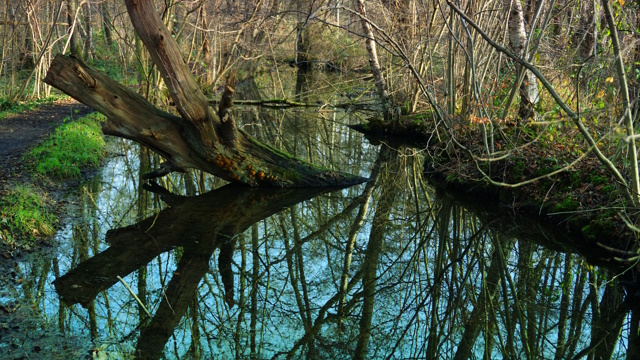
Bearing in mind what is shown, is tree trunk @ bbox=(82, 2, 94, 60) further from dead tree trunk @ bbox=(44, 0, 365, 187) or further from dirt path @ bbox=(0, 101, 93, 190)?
dead tree trunk @ bbox=(44, 0, 365, 187)

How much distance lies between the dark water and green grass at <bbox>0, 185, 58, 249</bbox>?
0.97 ft

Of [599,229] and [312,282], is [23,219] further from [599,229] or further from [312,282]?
[599,229]

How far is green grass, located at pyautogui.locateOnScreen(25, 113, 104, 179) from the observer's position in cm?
1023

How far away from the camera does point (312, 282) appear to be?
7.03 metres

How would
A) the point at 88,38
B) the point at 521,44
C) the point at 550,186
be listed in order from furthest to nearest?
the point at 88,38 → the point at 521,44 → the point at 550,186

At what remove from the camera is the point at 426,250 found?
8031 millimetres

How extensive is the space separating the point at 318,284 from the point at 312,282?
84mm

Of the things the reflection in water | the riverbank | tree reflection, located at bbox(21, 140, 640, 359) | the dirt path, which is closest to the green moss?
the riverbank

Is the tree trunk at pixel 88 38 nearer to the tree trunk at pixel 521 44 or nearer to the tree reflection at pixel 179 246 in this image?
the tree reflection at pixel 179 246

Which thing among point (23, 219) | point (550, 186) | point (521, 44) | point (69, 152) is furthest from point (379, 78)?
point (23, 219)

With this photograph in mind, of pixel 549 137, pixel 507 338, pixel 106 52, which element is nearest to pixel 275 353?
pixel 507 338

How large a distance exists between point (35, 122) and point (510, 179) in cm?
1041

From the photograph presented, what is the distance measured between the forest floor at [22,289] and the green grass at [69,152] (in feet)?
0.74

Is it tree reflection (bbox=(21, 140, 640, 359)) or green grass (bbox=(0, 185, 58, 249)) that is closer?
tree reflection (bbox=(21, 140, 640, 359))
